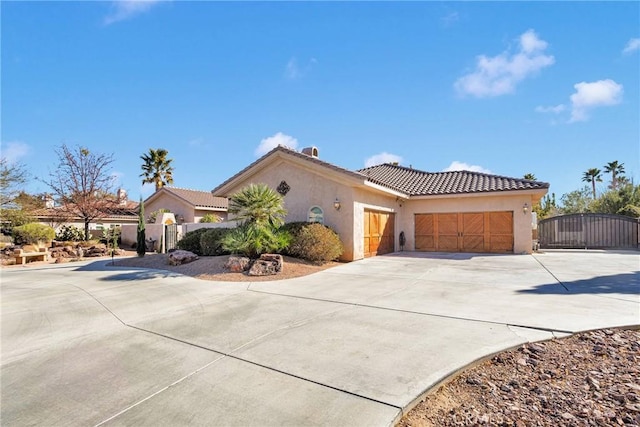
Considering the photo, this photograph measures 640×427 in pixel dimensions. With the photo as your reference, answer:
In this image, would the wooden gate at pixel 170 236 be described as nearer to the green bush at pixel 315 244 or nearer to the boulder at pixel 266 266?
the green bush at pixel 315 244

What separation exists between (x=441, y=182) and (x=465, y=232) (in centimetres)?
380

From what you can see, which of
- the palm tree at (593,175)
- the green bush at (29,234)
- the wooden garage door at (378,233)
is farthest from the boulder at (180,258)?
the palm tree at (593,175)

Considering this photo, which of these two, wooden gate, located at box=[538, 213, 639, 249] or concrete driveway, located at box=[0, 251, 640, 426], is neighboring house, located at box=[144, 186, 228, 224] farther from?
wooden gate, located at box=[538, 213, 639, 249]

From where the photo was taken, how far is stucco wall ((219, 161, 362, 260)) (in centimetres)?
1395

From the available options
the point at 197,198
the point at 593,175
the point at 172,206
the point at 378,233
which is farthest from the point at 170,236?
the point at 593,175

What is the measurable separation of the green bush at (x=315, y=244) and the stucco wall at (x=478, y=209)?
685 centimetres

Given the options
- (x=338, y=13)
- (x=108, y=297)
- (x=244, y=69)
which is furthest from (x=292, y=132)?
(x=108, y=297)

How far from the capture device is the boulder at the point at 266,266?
35.9ft

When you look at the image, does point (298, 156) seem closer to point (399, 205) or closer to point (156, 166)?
point (399, 205)

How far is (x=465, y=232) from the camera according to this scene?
17.7 m

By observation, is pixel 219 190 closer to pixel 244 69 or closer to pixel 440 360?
pixel 244 69

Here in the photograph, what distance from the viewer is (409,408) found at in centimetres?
308

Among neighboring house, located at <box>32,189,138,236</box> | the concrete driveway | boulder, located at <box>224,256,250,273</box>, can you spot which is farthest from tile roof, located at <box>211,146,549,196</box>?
neighboring house, located at <box>32,189,138,236</box>

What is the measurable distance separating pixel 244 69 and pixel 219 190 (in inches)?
255
